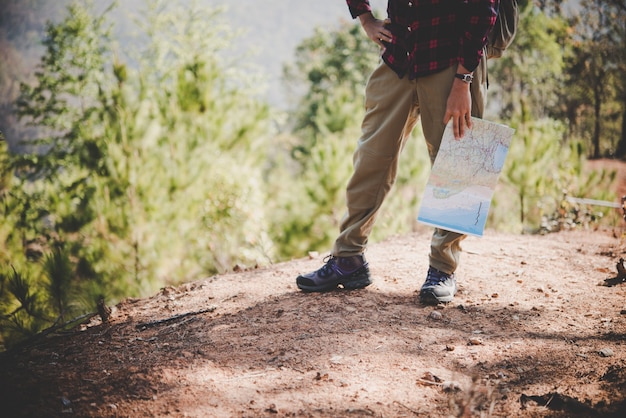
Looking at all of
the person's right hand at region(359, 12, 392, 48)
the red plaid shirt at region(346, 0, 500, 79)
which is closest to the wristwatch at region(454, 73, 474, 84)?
the red plaid shirt at region(346, 0, 500, 79)

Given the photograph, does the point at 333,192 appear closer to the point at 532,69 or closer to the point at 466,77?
the point at 466,77

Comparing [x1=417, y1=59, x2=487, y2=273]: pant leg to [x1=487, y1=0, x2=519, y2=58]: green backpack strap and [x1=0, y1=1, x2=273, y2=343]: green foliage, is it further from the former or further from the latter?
[x1=0, y1=1, x2=273, y2=343]: green foliage

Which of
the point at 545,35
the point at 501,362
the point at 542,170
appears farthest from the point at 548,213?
the point at 501,362

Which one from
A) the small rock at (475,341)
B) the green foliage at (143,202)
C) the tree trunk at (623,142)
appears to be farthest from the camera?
the tree trunk at (623,142)

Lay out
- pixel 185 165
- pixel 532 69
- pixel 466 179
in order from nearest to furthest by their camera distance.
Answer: pixel 466 179 → pixel 185 165 → pixel 532 69

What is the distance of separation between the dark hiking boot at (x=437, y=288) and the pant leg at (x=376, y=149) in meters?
0.29

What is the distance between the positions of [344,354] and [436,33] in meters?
1.07

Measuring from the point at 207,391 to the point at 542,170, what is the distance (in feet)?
15.6

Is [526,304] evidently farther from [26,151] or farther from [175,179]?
[26,151]

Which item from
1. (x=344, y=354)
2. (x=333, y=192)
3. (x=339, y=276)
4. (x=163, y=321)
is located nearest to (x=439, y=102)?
(x=339, y=276)

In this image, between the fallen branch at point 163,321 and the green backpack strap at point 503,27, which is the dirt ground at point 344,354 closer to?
the fallen branch at point 163,321

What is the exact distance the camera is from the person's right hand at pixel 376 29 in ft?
4.95

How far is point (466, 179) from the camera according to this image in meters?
1.48

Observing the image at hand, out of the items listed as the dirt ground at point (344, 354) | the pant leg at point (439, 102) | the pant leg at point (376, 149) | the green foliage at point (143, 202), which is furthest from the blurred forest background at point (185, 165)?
the pant leg at point (439, 102)
